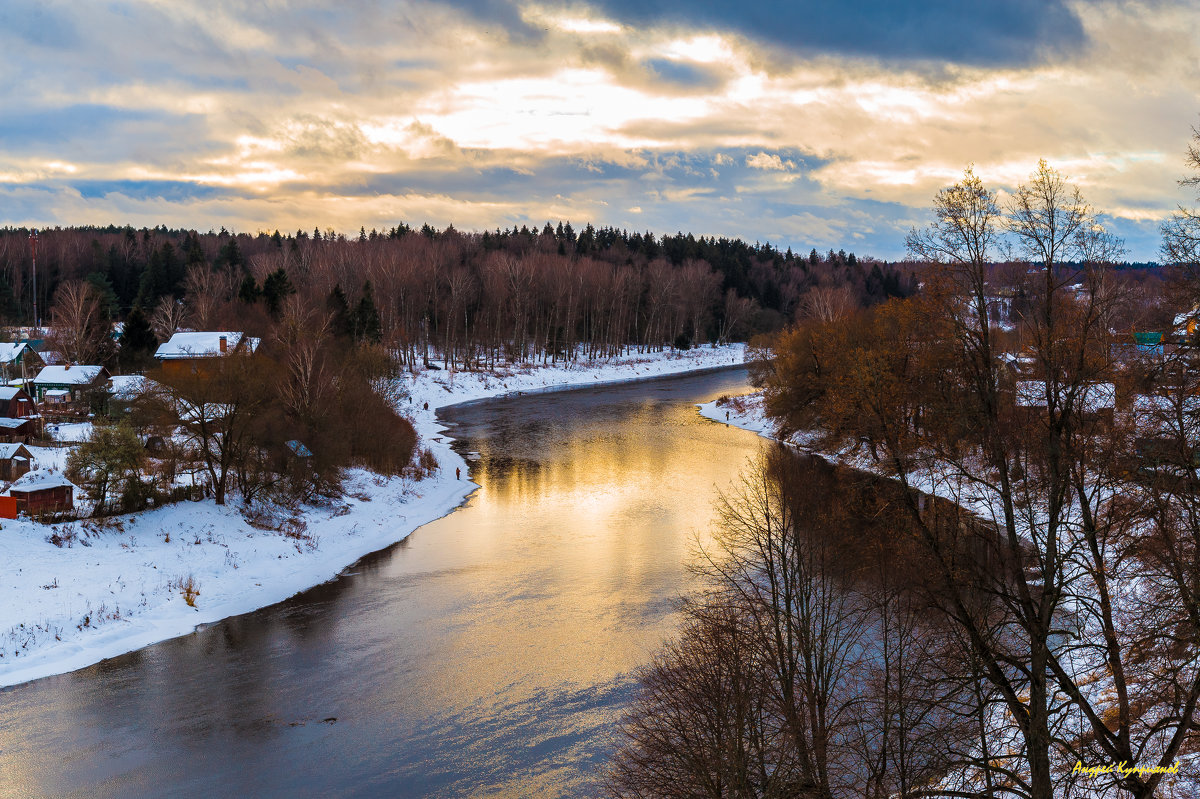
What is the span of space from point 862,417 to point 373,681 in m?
12.9

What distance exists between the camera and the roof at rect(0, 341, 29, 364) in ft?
181

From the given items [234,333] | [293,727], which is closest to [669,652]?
[293,727]

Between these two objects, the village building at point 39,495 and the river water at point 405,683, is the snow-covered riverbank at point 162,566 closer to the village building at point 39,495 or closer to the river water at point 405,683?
the village building at point 39,495

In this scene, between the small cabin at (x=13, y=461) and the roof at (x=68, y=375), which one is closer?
the small cabin at (x=13, y=461)

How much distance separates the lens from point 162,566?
26188 mm

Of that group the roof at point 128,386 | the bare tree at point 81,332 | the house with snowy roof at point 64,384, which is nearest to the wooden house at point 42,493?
the roof at point 128,386

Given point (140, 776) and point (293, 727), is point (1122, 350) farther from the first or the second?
point (140, 776)

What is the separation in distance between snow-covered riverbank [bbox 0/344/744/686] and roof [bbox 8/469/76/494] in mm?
1126

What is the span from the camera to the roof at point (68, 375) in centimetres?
5097

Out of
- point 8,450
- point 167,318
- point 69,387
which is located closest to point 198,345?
point 69,387

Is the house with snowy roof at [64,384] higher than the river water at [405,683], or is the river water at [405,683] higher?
the house with snowy roof at [64,384]

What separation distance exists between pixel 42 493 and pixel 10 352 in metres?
36.8

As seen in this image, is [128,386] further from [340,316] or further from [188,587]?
[188,587]

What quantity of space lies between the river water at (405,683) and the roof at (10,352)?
128 ft
